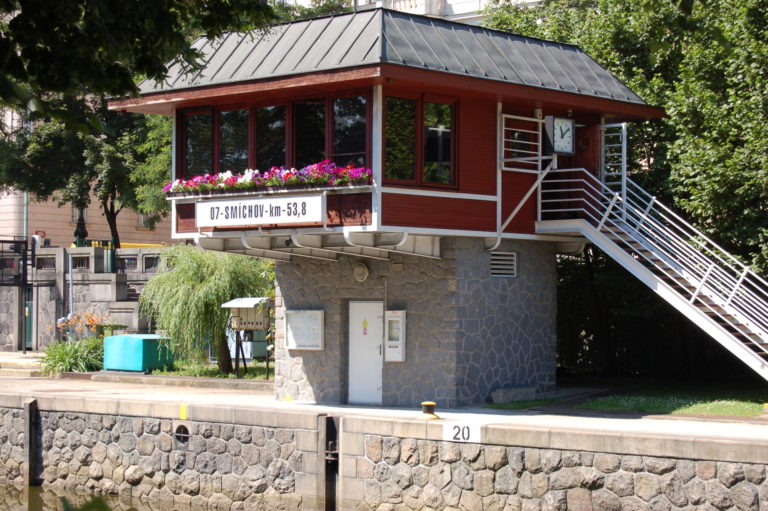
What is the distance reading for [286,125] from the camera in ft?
69.5

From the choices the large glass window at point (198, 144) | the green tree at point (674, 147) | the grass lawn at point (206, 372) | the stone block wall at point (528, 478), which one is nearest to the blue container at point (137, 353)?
the grass lawn at point (206, 372)

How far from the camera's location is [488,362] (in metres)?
21.4

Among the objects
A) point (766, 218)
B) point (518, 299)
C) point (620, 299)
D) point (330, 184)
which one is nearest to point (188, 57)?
point (330, 184)

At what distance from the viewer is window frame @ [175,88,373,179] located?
20.1 m

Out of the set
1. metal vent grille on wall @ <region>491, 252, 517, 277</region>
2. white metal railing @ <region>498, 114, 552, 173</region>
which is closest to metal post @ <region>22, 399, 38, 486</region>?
metal vent grille on wall @ <region>491, 252, 517, 277</region>

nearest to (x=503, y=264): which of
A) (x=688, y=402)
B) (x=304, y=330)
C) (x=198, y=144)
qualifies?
(x=304, y=330)

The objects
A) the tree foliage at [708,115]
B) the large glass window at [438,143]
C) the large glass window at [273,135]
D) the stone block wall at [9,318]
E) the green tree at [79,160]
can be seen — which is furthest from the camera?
the green tree at [79,160]

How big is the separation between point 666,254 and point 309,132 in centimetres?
686

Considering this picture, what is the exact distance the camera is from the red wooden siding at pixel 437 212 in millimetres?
19891

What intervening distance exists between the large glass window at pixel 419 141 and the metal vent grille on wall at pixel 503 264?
1.96m

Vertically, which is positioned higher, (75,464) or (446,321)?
(446,321)

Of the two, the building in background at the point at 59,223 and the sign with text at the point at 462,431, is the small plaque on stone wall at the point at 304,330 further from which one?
the building in background at the point at 59,223

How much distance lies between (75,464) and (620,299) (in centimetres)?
1212

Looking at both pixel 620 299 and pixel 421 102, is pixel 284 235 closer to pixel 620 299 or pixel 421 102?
pixel 421 102
